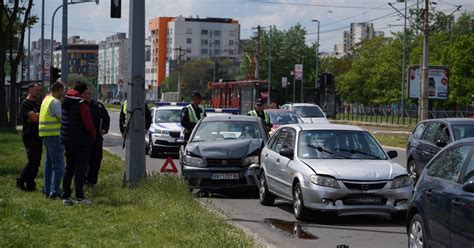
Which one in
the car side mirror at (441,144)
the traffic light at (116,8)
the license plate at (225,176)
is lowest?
the license plate at (225,176)

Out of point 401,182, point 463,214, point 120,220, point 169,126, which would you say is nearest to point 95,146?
point 120,220

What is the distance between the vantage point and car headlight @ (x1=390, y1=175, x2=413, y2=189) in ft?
40.4

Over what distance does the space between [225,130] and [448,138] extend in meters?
4.59

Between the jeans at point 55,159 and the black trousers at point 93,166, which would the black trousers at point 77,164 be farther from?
the black trousers at point 93,166

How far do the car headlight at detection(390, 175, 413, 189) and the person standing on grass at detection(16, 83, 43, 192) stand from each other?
19.5ft

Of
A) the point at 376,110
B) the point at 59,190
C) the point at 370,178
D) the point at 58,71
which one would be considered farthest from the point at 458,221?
the point at 376,110

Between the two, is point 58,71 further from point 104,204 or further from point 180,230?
point 180,230

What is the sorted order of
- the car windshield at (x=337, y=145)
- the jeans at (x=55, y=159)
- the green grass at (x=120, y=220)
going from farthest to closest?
1. the car windshield at (x=337, y=145)
2. the jeans at (x=55, y=159)
3. the green grass at (x=120, y=220)

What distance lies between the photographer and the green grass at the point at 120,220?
29.9 feet

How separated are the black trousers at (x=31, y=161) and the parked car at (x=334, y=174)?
3.93 meters

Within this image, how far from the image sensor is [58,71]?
107 feet

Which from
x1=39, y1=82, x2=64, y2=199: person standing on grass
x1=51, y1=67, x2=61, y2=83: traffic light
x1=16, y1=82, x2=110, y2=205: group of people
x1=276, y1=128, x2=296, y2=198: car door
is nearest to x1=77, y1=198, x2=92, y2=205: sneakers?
x1=16, y1=82, x2=110, y2=205: group of people

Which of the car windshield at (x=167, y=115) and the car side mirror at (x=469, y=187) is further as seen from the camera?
the car windshield at (x=167, y=115)

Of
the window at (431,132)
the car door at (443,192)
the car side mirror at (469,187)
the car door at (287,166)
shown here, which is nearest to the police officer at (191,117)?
the window at (431,132)
